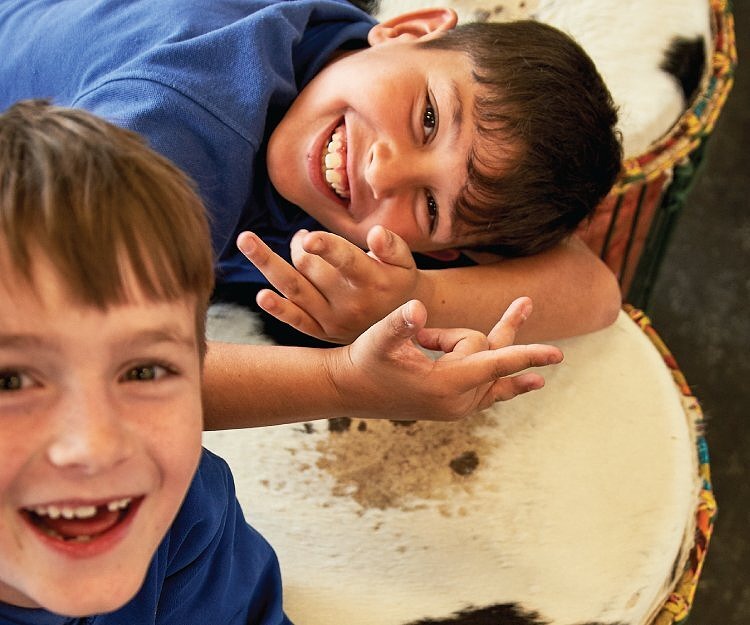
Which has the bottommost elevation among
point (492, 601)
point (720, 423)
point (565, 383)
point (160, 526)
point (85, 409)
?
point (720, 423)

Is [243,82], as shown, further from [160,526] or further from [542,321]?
[160,526]

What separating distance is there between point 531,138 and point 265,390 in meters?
0.39

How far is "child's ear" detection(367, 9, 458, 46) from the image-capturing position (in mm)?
1150

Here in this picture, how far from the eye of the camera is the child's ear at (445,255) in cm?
116

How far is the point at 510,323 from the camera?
90 centimetres

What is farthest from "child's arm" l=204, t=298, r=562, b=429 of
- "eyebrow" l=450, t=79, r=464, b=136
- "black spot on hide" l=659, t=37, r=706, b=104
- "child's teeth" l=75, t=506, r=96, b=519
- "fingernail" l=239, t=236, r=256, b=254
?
"black spot on hide" l=659, t=37, r=706, b=104

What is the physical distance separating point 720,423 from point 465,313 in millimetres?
916

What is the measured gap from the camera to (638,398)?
1048 mm

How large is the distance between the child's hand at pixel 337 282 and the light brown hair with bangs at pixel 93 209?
281 mm

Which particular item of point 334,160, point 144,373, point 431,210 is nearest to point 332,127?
point 334,160

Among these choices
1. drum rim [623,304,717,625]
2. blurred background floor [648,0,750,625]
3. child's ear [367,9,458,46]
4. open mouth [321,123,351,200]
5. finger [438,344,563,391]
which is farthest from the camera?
blurred background floor [648,0,750,625]

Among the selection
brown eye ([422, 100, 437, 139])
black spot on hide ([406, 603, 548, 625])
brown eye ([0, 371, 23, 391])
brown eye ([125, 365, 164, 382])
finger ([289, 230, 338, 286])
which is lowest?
black spot on hide ([406, 603, 548, 625])

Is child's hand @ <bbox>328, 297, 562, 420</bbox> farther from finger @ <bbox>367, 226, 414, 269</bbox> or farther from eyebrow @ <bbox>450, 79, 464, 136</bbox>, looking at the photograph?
eyebrow @ <bbox>450, 79, 464, 136</bbox>

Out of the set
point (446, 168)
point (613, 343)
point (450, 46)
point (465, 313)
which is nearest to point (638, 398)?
point (613, 343)
